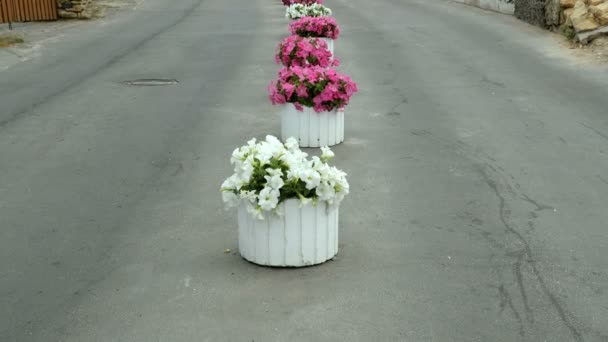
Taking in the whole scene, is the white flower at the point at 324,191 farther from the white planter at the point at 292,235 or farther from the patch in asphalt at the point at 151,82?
the patch in asphalt at the point at 151,82

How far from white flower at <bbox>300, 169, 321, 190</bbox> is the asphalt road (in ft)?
2.44

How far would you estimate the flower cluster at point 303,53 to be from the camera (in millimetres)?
14039

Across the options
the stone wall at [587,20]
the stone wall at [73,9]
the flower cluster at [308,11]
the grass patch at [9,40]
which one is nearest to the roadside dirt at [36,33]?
the grass patch at [9,40]

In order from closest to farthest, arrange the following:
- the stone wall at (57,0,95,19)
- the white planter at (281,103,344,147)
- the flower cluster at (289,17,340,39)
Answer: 1. the white planter at (281,103,344,147)
2. the flower cluster at (289,17,340,39)
3. the stone wall at (57,0,95,19)

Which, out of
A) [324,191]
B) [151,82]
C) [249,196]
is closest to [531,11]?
[151,82]

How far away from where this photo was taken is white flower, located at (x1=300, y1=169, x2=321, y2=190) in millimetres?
6656

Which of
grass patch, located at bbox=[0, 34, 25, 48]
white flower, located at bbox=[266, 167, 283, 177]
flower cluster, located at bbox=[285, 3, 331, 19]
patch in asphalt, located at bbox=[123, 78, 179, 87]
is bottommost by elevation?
grass patch, located at bbox=[0, 34, 25, 48]

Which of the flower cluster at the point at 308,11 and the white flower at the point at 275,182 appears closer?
the white flower at the point at 275,182

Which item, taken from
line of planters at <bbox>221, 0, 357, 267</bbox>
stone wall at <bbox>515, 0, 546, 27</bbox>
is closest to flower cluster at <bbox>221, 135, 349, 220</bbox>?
line of planters at <bbox>221, 0, 357, 267</bbox>

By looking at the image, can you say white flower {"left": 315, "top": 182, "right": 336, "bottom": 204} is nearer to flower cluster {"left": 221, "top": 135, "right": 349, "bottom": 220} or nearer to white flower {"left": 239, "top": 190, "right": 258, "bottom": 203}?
flower cluster {"left": 221, "top": 135, "right": 349, "bottom": 220}

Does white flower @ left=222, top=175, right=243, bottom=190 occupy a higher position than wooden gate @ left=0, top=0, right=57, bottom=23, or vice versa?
white flower @ left=222, top=175, right=243, bottom=190

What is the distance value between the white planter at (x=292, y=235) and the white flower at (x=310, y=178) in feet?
0.59

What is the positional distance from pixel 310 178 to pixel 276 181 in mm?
280

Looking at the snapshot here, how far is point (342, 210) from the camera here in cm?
840
